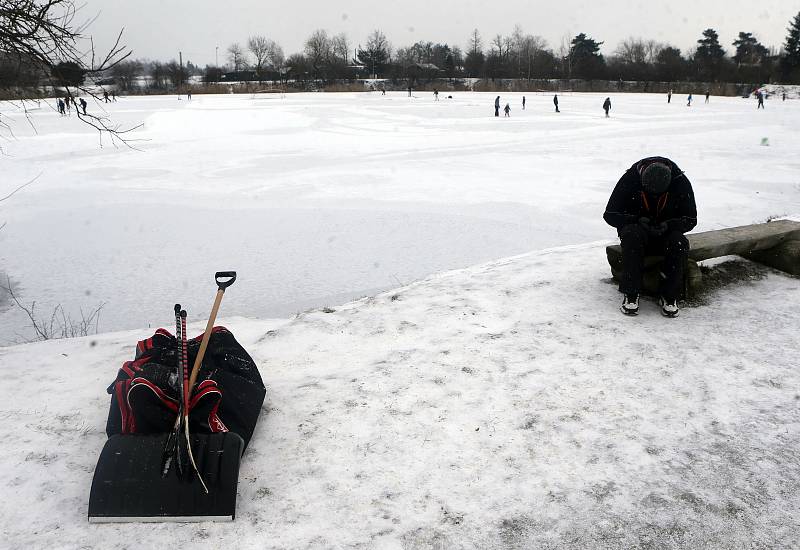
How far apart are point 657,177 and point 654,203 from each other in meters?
0.28

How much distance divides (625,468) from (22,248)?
9.99m

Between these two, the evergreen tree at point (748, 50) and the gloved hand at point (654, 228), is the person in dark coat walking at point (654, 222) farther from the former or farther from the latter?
the evergreen tree at point (748, 50)

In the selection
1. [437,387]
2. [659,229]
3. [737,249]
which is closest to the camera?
[437,387]

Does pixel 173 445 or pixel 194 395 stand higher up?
pixel 194 395

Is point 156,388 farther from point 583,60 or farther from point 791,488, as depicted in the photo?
point 583,60

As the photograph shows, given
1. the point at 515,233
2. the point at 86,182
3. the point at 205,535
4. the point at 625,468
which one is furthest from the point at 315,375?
the point at 86,182

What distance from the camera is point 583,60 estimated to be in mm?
88562

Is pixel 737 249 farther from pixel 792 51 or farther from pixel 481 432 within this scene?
pixel 792 51

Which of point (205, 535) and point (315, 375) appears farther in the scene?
point (315, 375)

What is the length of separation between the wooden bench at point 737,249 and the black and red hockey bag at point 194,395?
11.0 ft

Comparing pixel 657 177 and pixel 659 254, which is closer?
pixel 657 177

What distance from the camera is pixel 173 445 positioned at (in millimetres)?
2633

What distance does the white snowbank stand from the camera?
98.7 inches

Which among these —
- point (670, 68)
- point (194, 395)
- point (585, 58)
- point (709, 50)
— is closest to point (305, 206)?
point (194, 395)
